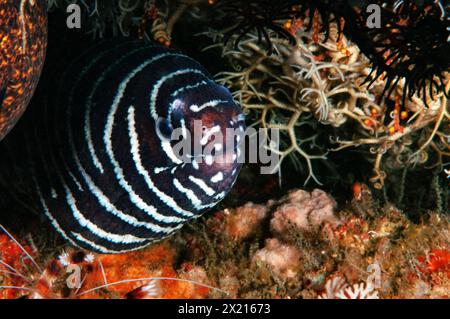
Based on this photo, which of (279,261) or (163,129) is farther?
(279,261)

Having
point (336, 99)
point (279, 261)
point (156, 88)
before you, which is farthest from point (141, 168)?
point (336, 99)

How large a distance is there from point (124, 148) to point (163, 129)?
0.91ft

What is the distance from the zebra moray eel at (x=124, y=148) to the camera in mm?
2557

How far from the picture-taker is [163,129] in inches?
99.6

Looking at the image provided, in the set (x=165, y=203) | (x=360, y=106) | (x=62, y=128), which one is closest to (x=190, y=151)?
(x=165, y=203)

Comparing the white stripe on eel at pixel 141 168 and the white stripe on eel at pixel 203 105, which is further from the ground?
the white stripe on eel at pixel 203 105

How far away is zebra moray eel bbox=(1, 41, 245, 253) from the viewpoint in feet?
8.39

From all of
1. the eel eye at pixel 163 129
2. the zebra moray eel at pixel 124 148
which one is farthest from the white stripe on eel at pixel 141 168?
the eel eye at pixel 163 129

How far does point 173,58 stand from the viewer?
9.16 feet

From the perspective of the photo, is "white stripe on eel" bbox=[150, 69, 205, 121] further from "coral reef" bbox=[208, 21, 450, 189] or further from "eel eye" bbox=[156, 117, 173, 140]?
"coral reef" bbox=[208, 21, 450, 189]

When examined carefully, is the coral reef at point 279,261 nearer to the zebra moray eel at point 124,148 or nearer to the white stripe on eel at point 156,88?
the zebra moray eel at point 124,148

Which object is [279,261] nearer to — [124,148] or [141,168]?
[141,168]
